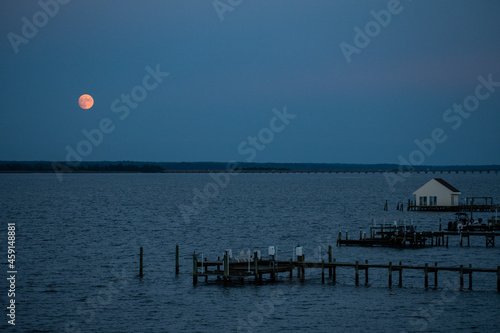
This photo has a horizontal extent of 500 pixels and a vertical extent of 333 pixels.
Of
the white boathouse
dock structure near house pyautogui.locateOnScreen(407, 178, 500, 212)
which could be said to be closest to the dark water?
dock structure near house pyautogui.locateOnScreen(407, 178, 500, 212)

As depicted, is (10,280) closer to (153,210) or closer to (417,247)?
(417,247)

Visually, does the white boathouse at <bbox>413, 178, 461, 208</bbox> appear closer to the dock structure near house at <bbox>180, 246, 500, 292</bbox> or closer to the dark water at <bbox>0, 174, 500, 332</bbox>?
the dark water at <bbox>0, 174, 500, 332</bbox>

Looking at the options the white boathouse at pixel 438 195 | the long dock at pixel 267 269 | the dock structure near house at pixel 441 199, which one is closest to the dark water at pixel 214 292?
the long dock at pixel 267 269

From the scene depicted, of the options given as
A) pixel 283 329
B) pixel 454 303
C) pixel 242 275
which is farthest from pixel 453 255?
pixel 283 329

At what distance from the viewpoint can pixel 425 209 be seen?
99438 mm

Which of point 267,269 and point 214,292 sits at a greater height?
point 267,269

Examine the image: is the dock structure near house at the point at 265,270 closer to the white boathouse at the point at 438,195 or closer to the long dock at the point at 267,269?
the long dock at the point at 267,269

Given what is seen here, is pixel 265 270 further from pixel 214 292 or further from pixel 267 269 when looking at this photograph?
pixel 214 292

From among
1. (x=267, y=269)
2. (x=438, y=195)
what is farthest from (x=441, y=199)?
(x=267, y=269)

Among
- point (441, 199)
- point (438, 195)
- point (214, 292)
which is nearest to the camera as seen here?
point (214, 292)

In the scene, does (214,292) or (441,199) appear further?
(441,199)

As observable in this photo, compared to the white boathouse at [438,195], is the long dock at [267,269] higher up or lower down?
lower down

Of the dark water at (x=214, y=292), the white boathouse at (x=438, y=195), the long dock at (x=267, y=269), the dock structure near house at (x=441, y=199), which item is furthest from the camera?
the white boathouse at (x=438, y=195)

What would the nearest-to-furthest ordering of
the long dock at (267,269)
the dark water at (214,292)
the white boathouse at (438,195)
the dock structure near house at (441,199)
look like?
1. the dark water at (214,292)
2. the long dock at (267,269)
3. the dock structure near house at (441,199)
4. the white boathouse at (438,195)
